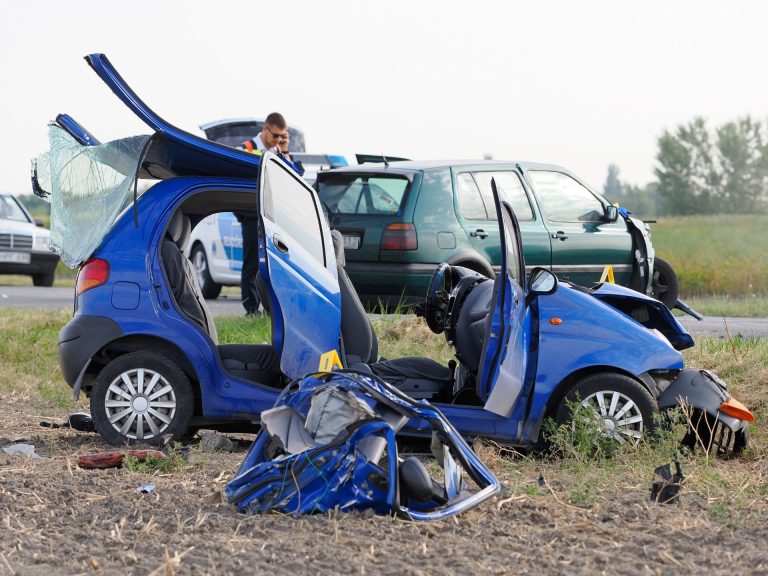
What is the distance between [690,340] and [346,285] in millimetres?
1908

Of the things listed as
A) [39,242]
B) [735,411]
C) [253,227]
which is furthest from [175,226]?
[39,242]

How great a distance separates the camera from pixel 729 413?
6.52 metres

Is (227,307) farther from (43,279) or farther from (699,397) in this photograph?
(699,397)

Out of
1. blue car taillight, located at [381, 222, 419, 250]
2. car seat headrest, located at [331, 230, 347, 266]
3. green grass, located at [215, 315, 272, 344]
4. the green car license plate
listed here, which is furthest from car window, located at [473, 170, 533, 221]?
car seat headrest, located at [331, 230, 347, 266]

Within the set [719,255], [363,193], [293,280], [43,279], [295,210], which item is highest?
[363,193]

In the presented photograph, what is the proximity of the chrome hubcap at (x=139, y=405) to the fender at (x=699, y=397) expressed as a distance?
268 centimetres

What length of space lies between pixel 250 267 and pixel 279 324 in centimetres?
552

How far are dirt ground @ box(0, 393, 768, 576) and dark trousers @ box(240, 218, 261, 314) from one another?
609 centimetres

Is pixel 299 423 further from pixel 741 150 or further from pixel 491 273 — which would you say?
pixel 741 150

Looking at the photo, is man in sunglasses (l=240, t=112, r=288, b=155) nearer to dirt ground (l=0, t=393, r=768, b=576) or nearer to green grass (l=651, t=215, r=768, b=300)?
green grass (l=651, t=215, r=768, b=300)

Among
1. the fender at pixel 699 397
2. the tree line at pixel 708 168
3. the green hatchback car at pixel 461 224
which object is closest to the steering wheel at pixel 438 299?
the fender at pixel 699 397

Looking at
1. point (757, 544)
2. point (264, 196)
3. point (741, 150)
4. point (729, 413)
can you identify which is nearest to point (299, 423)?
point (264, 196)

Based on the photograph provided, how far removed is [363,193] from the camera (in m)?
12.1

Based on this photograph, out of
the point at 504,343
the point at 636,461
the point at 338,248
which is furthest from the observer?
the point at 338,248
